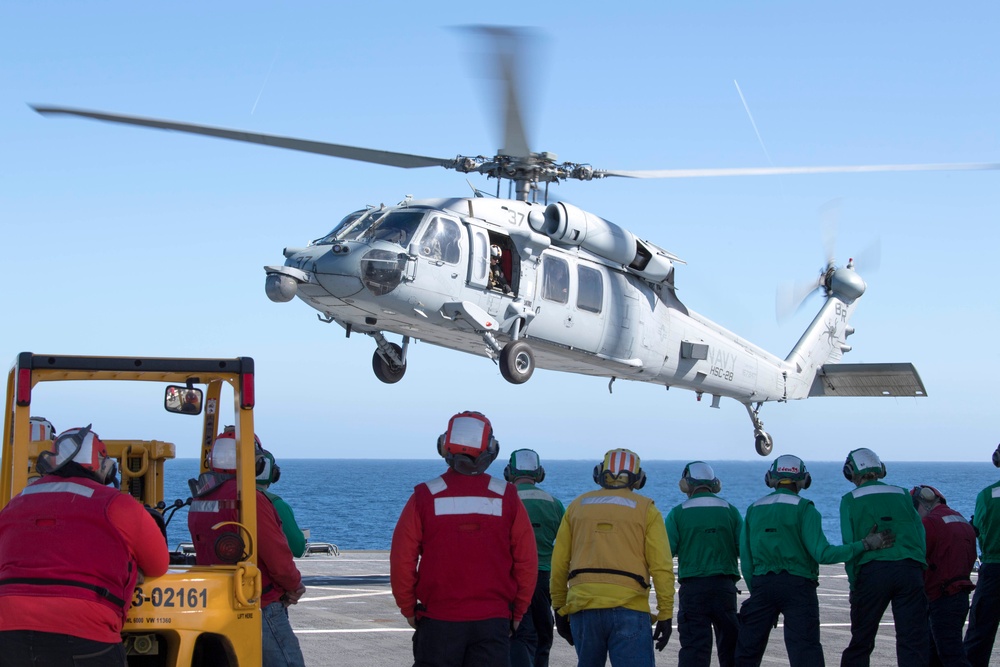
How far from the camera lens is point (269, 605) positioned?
6.69 metres

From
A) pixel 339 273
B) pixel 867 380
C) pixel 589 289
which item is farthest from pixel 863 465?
pixel 867 380

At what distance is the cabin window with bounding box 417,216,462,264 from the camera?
637 inches

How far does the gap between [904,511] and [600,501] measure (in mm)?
2930

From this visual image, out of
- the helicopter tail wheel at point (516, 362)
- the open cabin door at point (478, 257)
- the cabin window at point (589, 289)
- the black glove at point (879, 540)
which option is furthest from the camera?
the cabin window at point (589, 289)

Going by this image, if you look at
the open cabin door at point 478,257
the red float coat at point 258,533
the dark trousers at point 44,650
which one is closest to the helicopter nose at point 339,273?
the open cabin door at point 478,257

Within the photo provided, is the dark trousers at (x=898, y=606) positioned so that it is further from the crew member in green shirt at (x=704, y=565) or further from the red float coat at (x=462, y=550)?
the red float coat at (x=462, y=550)

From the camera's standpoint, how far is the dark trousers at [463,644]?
6262 millimetres

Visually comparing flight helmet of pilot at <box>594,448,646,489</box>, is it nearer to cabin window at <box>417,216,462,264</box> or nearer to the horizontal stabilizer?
→ cabin window at <box>417,216,462,264</box>

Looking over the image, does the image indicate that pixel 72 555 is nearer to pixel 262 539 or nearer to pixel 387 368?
pixel 262 539

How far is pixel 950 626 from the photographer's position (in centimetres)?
963

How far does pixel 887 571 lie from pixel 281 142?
32.2 feet

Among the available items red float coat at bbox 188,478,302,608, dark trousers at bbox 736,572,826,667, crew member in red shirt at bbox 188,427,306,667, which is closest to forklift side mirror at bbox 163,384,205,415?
crew member in red shirt at bbox 188,427,306,667

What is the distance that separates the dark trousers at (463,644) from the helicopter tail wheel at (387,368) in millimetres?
11642

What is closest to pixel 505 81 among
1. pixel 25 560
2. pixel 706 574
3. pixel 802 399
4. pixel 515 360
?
pixel 515 360
